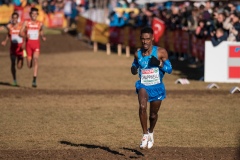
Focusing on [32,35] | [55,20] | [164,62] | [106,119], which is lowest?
[55,20]

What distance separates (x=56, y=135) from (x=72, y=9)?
126 ft

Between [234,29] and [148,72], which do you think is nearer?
[148,72]

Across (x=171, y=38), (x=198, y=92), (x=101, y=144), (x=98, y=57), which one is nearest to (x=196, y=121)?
(x=101, y=144)

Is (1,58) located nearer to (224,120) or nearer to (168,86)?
(168,86)

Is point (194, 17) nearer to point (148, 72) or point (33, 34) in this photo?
point (33, 34)

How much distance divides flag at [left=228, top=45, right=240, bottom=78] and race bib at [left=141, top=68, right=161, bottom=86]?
1205 centimetres

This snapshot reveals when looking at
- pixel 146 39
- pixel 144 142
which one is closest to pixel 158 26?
pixel 146 39

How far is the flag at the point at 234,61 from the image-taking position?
2341cm

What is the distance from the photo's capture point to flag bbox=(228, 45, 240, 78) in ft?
76.8

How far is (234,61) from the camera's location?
23.4 metres

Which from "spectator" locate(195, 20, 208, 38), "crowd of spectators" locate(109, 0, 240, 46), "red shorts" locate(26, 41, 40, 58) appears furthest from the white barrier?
"red shorts" locate(26, 41, 40, 58)

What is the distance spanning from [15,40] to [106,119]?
7.81 metres

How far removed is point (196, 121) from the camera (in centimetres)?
1591

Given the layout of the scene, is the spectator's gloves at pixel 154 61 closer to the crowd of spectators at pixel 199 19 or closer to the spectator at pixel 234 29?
the crowd of spectators at pixel 199 19
